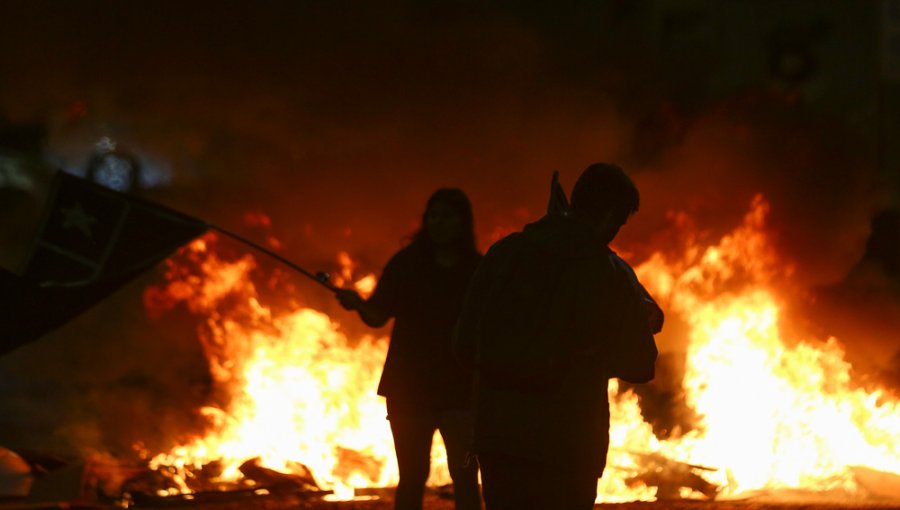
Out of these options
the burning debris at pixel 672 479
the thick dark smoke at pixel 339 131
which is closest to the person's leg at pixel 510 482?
the burning debris at pixel 672 479

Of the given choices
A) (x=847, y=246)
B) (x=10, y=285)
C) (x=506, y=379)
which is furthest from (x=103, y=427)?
(x=847, y=246)

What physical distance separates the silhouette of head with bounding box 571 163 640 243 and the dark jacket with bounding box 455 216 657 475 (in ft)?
0.27

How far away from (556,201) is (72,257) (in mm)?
3541

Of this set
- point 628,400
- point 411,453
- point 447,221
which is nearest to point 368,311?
point 447,221

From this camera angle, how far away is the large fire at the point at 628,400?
829 centimetres

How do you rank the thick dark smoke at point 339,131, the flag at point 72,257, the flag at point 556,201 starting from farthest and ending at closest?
the thick dark smoke at point 339,131, the flag at point 72,257, the flag at point 556,201

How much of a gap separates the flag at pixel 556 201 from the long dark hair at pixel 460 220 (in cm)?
167

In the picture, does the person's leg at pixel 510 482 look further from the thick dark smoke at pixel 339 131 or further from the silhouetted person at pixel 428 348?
the thick dark smoke at pixel 339 131

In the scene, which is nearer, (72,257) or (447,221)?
(447,221)

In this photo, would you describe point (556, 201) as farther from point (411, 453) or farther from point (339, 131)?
point (339, 131)

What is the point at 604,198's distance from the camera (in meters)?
2.78

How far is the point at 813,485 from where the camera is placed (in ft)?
26.4

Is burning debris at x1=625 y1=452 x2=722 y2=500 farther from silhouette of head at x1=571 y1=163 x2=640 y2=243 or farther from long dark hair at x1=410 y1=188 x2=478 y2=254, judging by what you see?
silhouette of head at x1=571 y1=163 x2=640 y2=243

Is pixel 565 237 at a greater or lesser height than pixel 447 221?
lesser
